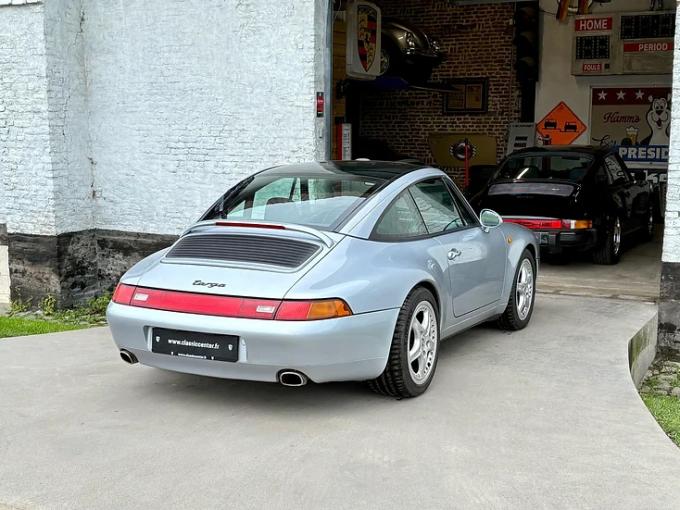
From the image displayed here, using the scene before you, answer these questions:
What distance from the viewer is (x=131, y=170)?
34.6 feet

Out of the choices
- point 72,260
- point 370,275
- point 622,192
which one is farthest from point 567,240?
point 72,260

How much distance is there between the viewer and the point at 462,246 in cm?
597

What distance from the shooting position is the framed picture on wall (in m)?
18.7

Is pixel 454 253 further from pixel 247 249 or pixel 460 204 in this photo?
pixel 247 249

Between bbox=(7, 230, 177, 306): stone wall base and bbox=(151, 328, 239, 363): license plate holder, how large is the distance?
565cm

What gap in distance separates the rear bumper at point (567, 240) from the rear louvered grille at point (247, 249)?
5840 mm

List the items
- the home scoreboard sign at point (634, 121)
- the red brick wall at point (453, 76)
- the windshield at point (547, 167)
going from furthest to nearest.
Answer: the red brick wall at point (453, 76) → the home scoreboard sign at point (634, 121) → the windshield at point (547, 167)

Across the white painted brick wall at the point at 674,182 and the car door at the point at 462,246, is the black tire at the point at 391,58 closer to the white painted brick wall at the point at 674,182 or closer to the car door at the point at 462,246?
the white painted brick wall at the point at 674,182

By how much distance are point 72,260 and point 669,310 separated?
23.1 feet

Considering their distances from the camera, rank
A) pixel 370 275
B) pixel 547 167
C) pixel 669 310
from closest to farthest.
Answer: pixel 370 275, pixel 669 310, pixel 547 167

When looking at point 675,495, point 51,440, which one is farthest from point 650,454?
point 51,440

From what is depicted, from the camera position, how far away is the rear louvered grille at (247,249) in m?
4.83

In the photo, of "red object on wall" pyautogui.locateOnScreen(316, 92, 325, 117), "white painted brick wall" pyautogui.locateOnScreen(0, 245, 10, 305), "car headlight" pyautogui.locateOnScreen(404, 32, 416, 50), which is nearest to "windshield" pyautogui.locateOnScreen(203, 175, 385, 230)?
"red object on wall" pyautogui.locateOnScreen(316, 92, 325, 117)

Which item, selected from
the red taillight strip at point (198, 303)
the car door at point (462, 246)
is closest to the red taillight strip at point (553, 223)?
the car door at point (462, 246)
